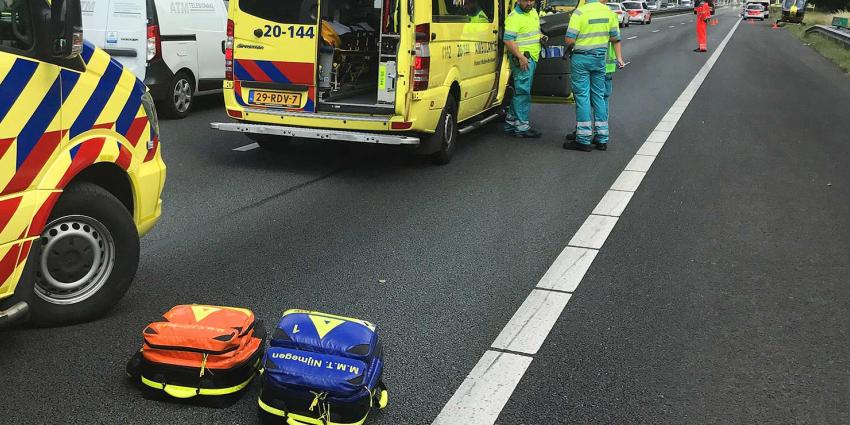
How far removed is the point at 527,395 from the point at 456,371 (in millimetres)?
379

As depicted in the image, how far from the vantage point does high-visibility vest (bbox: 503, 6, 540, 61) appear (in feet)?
32.3

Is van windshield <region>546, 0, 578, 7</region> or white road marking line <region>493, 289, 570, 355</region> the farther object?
van windshield <region>546, 0, 578, 7</region>

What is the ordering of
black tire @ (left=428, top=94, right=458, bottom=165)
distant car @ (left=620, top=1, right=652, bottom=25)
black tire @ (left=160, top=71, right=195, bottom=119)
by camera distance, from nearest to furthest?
1. black tire @ (left=428, top=94, right=458, bottom=165)
2. black tire @ (left=160, top=71, right=195, bottom=119)
3. distant car @ (left=620, top=1, right=652, bottom=25)

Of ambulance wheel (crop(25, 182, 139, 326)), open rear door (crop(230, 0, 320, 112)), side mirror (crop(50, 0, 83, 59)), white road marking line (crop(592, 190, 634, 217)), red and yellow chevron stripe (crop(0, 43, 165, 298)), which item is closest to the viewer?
red and yellow chevron stripe (crop(0, 43, 165, 298))

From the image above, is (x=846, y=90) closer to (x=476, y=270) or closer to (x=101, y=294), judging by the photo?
(x=476, y=270)

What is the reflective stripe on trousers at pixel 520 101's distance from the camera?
407 inches

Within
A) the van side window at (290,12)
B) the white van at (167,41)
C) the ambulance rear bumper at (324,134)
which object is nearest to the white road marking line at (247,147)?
the ambulance rear bumper at (324,134)

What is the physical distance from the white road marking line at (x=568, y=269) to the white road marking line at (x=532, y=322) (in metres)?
0.14

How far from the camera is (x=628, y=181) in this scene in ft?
27.0

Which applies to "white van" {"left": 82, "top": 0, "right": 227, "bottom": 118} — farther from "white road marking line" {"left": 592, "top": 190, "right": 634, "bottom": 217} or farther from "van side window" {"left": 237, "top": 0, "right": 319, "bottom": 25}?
"white road marking line" {"left": 592, "top": 190, "right": 634, "bottom": 217}

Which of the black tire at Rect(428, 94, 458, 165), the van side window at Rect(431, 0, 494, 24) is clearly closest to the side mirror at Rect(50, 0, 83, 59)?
the van side window at Rect(431, 0, 494, 24)

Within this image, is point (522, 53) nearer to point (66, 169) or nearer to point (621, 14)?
point (66, 169)

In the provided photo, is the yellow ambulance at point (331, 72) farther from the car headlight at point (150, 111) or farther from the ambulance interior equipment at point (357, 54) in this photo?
the car headlight at point (150, 111)

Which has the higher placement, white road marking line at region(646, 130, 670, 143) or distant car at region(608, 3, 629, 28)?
distant car at region(608, 3, 629, 28)
